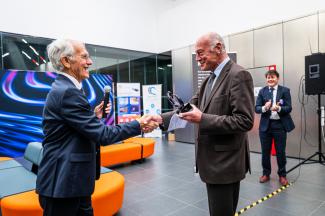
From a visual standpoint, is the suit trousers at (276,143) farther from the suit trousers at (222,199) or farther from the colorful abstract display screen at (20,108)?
the colorful abstract display screen at (20,108)

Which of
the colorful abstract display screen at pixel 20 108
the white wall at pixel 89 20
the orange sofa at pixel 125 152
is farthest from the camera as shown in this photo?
A: the white wall at pixel 89 20

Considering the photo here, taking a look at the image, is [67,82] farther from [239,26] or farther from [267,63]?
[239,26]

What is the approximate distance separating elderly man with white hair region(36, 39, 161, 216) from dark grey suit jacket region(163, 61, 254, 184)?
544 millimetres

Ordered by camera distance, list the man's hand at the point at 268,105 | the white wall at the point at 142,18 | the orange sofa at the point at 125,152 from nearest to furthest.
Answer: the man's hand at the point at 268,105 → the orange sofa at the point at 125,152 → the white wall at the point at 142,18

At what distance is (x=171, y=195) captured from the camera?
12.0 ft

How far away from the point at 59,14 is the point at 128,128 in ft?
23.4

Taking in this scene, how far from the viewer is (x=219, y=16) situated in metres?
7.68

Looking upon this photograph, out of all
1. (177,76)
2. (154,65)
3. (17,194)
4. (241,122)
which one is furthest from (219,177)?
(154,65)

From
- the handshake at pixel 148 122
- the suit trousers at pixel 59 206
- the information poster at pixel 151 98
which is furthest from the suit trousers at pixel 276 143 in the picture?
the information poster at pixel 151 98

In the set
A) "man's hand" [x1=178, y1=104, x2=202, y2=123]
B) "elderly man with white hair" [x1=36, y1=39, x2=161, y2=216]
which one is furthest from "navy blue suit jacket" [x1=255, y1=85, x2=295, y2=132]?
"elderly man with white hair" [x1=36, y1=39, x2=161, y2=216]

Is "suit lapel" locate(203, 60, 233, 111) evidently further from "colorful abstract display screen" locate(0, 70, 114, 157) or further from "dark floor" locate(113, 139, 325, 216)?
"colorful abstract display screen" locate(0, 70, 114, 157)

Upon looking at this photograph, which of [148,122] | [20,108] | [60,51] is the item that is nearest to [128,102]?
[20,108]

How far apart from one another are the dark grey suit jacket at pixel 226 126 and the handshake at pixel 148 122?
0.37 meters

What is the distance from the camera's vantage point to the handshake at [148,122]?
65.4 inches
